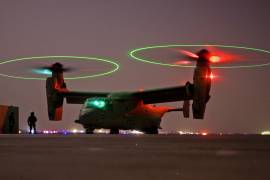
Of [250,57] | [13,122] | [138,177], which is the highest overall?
[250,57]

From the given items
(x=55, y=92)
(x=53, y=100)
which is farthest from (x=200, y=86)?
(x=53, y=100)

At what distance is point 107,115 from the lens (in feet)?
124

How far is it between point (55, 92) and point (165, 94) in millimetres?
9300

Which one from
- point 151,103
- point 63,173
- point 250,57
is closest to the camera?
point 63,173

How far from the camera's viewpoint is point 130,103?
38.5m

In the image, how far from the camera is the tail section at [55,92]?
42.8 meters

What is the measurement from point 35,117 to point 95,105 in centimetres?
453

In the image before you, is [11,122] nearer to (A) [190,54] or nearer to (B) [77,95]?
(B) [77,95]

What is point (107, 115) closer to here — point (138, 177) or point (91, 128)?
point (91, 128)

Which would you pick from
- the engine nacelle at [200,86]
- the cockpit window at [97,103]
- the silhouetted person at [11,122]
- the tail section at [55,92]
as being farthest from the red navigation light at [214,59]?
the silhouetted person at [11,122]

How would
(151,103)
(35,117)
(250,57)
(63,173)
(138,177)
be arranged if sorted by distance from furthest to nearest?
(151,103) → (35,117) → (250,57) → (63,173) → (138,177)

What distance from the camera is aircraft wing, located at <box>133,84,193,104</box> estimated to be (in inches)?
1501

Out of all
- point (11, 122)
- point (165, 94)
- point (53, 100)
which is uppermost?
point (165, 94)

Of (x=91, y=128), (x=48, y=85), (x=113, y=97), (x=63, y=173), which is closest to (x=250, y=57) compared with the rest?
(x=113, y=97)
